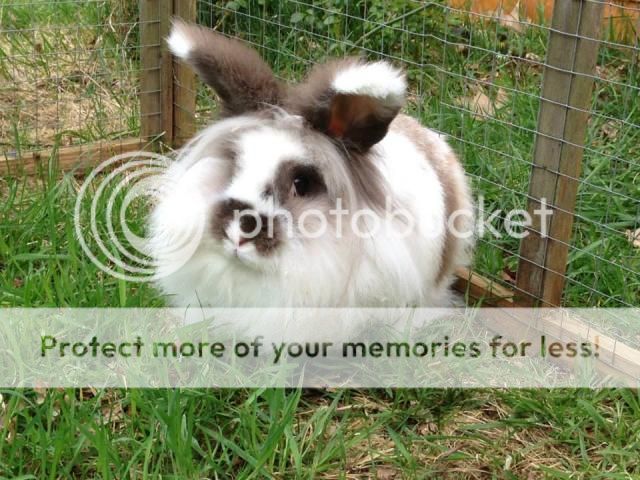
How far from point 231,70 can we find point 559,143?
3.48 feet

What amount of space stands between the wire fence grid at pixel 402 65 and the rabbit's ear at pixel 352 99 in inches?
40.9

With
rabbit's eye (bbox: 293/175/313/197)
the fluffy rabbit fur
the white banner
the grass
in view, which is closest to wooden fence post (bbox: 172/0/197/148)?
the grass

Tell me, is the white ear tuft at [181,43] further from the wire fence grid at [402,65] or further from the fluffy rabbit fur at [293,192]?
the wire fence grid at [402,65]

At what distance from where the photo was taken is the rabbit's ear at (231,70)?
2488 mm

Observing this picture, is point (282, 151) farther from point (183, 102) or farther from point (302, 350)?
point (183, 102)

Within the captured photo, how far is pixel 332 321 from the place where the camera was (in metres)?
2.53

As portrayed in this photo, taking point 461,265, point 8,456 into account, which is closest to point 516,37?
point 461,265

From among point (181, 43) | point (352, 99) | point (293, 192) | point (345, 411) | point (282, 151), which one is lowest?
point (345, 411)

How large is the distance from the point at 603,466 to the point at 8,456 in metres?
1.59

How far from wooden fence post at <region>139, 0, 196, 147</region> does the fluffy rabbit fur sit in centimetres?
144

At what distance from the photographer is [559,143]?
2.69 metres

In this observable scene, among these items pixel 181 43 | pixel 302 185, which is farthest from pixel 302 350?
pixel 181 43

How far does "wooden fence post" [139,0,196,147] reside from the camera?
400cm

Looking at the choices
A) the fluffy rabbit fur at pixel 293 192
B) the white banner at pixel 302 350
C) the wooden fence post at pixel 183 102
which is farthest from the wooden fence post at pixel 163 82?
the white banner at pixel 302 350
